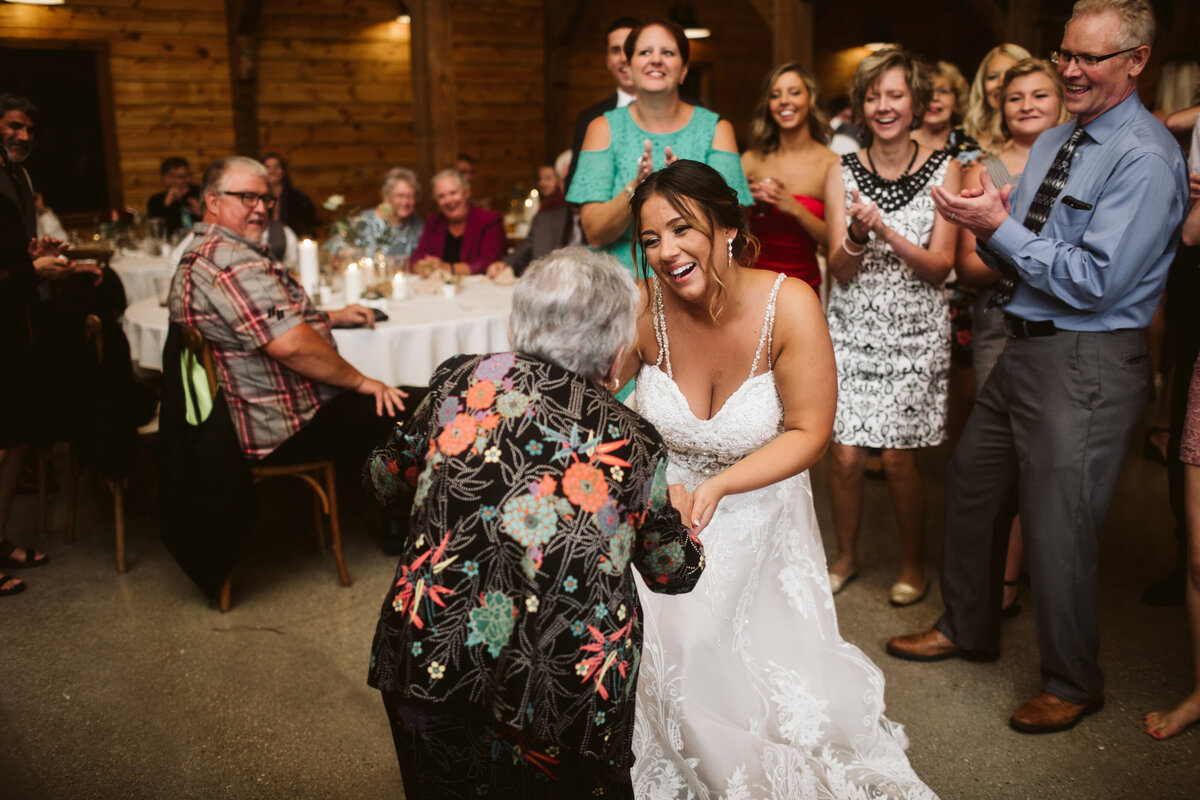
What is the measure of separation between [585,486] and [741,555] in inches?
32.4

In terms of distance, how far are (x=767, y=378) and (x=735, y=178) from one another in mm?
1058

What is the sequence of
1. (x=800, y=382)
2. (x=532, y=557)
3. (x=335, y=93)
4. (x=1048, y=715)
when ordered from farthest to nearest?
1. (x=335, y=93)
2. (x=1048, y=715)
3. (x=800, y=382)
4. (x=532, y=557)

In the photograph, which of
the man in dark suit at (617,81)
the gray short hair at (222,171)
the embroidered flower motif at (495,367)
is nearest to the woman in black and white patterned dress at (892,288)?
the man in dark suit at (617,81)

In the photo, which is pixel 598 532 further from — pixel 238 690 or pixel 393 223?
pixel 393 223

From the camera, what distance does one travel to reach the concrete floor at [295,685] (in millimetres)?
2090

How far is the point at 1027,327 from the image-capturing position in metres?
2.13

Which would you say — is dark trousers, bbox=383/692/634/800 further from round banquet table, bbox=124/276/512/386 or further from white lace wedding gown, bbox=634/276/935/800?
round banquet table, bbox=124/276/512/386

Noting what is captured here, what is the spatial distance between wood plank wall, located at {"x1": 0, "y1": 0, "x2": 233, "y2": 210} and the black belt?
24.5ft

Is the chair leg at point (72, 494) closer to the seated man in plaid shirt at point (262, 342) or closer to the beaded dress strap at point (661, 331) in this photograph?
the seated man in plaid shirt at point (262, 342)

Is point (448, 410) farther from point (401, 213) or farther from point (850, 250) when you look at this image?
point (401, 213)

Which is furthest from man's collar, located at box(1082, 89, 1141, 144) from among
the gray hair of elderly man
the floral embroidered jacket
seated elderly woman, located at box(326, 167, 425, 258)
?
seated elderly woman, located at box(326, 167, 425, 258)

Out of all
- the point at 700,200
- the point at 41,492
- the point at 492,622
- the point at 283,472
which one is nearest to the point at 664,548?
the point at 492,622

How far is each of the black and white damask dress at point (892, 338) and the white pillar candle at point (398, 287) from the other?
6.04ft

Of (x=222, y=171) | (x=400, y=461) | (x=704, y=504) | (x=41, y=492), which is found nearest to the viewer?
(x=400, y=461)
